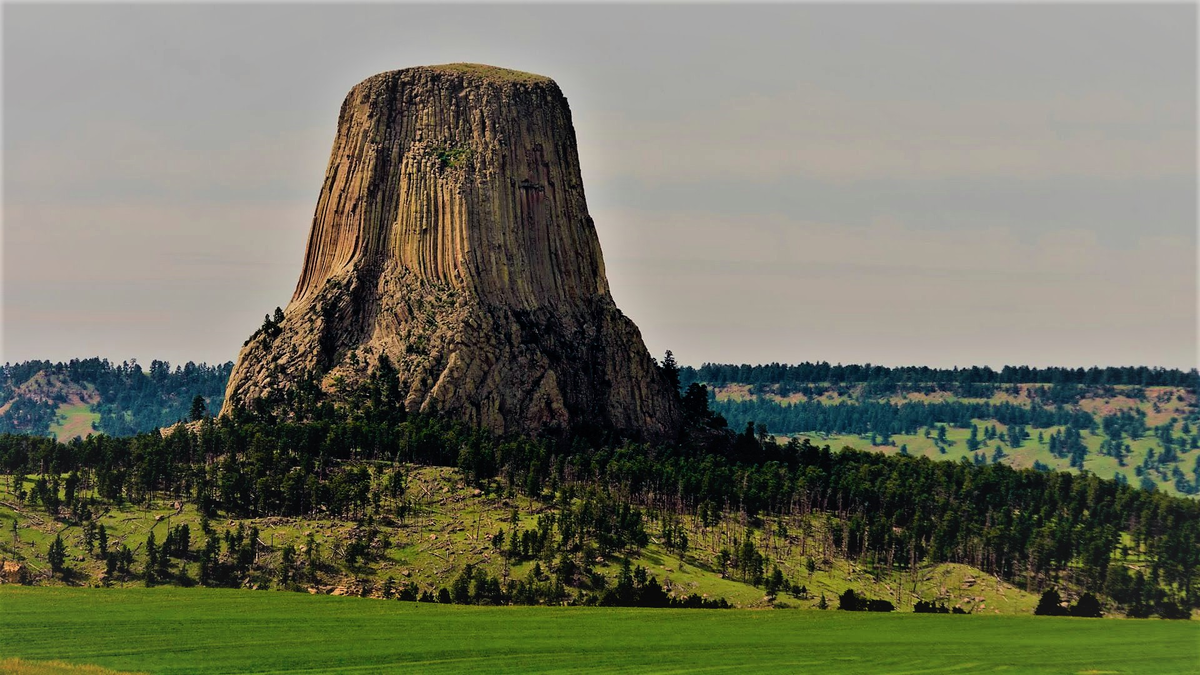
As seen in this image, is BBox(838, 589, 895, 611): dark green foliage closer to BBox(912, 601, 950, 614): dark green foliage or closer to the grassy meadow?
the grassy meadow

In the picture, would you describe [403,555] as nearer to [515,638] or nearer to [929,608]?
[515,638]

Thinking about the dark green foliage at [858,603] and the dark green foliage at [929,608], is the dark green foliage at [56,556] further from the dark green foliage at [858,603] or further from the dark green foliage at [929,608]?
the dark green foliage at [929,608]

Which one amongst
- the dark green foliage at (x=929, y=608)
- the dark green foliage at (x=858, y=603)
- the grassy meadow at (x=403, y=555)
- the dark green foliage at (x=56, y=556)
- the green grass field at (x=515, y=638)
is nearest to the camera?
the green grass field at (x=515, y=638)

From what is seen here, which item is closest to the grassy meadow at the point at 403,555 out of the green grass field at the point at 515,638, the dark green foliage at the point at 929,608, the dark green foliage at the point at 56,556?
the dark green foliage at the point at 56,556

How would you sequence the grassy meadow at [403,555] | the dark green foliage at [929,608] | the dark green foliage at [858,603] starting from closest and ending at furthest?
the grassy meadow at [403,555] < the dark green foliage at [858,603] < the dark green foliage at [929,608]

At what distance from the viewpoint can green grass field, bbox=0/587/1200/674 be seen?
489 feet

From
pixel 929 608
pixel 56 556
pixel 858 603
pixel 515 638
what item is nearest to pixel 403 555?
pixel 515 638

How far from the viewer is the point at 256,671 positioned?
144 m

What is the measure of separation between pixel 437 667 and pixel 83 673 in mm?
29462

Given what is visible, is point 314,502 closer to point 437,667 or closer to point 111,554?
point 111,554

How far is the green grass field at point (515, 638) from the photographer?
5866 inches

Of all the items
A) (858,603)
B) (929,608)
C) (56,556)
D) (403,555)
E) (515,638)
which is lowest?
(515,638)

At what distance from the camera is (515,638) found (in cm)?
16000

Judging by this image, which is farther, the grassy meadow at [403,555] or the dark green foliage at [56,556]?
the grassy meadow at [403,555]
